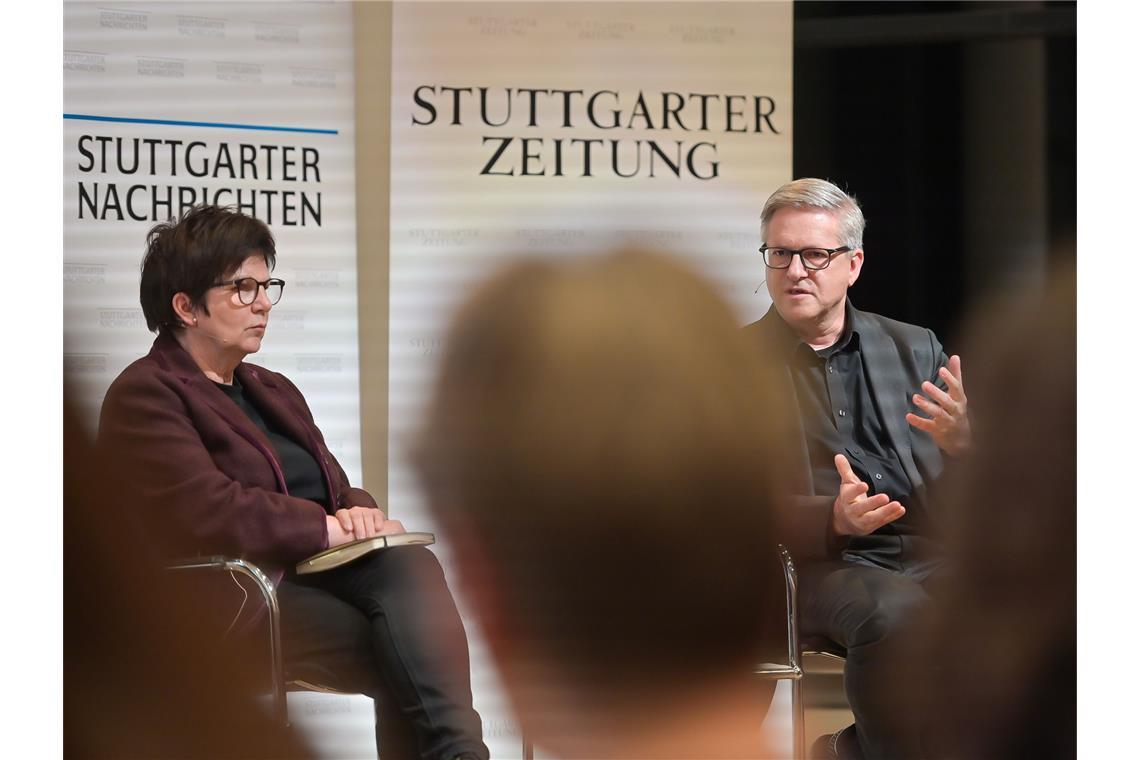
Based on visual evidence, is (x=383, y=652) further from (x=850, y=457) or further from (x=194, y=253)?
(x=850, y=457)

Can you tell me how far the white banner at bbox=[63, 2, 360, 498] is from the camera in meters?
2.67

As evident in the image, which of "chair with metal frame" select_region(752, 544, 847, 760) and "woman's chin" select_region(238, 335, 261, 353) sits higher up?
"woman's chin" select_region(238, 335, 261, 353)

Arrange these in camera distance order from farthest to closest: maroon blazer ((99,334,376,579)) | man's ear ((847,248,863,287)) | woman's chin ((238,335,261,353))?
man's ear ((847,248,863,287))
woman's chin ((238,335,261,353))
maroon blazer ((99,334,376,579))

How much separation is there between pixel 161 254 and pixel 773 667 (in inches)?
68.3

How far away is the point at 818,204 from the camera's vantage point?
2768 millimetres

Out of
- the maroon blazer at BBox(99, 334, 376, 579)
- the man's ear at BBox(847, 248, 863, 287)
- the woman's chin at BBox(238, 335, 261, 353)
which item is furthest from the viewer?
the man's ear at BBox(847, 248, 863, 287)

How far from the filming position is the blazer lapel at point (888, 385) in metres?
2.75

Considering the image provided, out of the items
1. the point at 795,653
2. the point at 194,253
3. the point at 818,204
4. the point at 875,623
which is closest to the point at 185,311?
the point at 194,253

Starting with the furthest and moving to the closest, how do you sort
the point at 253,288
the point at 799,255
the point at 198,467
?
the point at 799,255
the point at 253,288
the point at 198,467

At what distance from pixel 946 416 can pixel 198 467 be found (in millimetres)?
1757

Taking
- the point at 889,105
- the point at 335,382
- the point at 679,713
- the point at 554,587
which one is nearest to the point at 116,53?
the point at 335,382

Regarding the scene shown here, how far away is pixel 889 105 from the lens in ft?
9.18

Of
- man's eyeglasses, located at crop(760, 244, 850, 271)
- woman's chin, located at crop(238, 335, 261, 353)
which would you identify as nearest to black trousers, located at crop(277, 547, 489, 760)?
woman's chin, located at crop(238, 335, 261, 353)

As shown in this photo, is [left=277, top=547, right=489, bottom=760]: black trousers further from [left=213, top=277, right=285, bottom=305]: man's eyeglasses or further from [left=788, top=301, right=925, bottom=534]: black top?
[left=788, top=301, right=925, bottom=534]: black top
